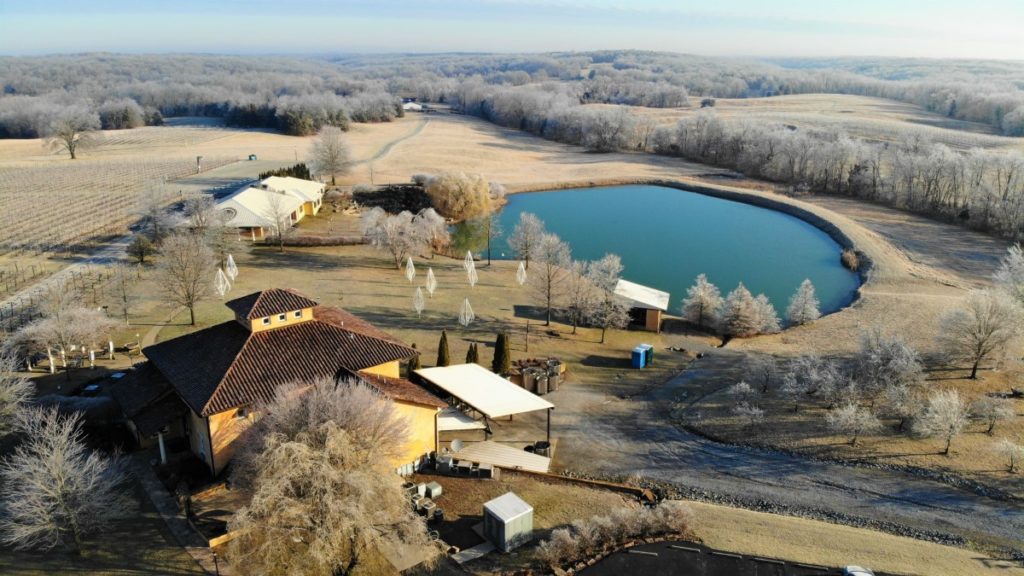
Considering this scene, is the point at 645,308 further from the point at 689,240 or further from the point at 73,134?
the point at 73,134

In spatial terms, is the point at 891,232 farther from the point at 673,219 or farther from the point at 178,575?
the point at 178,575

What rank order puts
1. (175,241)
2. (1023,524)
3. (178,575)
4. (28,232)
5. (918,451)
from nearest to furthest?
(178,575)
(1023,524)
(918,451)
(175,241)
(28,232)

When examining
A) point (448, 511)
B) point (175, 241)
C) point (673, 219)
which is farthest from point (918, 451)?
point (673, 219)

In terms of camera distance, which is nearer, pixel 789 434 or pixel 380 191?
pixel 789 434

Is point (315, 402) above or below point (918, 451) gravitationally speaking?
above

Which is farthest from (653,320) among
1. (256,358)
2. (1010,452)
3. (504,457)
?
(256,358)

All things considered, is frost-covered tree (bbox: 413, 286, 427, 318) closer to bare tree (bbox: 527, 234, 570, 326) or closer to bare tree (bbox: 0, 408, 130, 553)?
bare tree (bbox: 527, 234, 570, 326)
